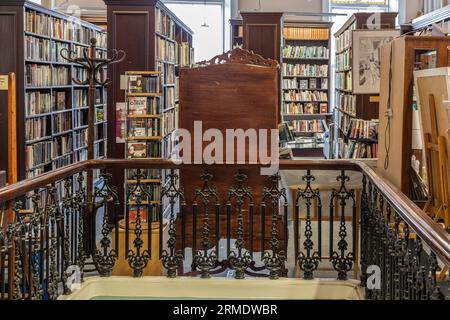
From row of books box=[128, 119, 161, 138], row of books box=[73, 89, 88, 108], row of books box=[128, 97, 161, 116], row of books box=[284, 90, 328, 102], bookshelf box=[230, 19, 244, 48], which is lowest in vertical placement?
row of books box=[128, 119, 161, 138]

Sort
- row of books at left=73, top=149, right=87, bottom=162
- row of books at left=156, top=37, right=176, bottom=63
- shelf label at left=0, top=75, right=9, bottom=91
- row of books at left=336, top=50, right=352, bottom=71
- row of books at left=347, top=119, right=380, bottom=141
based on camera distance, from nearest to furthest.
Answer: shelf label at left=0, top=75, right=9, bottom=91
row of books at left=156, top=37, right=176, bottom=63
row of books at left=347, top=119, right=380, bottom=141
row of books at left=73, top=149, right=87, bottom=162
row of books at left=336, top=50, right=352, bottom=71

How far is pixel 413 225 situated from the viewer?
2.58 meters

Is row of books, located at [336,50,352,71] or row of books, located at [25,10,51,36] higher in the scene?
row of books, located at [25,10,51,36]

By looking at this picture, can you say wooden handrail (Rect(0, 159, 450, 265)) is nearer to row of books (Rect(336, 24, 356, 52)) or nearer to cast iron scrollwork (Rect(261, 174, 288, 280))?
cast iron scrollwork (Rect(261, 174, 288, 280))

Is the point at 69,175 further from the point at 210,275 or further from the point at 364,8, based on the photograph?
the point at 364,8

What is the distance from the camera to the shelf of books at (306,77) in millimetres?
13211

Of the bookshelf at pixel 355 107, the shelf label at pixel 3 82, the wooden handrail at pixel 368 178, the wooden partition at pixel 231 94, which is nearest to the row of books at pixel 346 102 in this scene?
the bookshelf at pixel 355 107

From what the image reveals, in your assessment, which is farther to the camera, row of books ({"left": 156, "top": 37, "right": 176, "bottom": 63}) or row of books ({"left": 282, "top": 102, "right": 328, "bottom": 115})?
row of books ({"left": 282, "top": 102, "right": 328, "bottom": 115})

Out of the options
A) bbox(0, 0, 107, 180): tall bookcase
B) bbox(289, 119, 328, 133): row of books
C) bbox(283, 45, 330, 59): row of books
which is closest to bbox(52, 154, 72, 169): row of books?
bbox(0, 0, 107, 180): tall bookcase

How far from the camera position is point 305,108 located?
13391 millimetres

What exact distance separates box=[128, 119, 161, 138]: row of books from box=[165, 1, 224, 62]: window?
24.2 feet

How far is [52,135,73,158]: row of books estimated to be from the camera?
26.5 feet

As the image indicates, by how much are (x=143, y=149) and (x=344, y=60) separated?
201 inches

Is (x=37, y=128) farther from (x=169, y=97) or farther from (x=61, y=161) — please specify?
(x=169, y=97)
